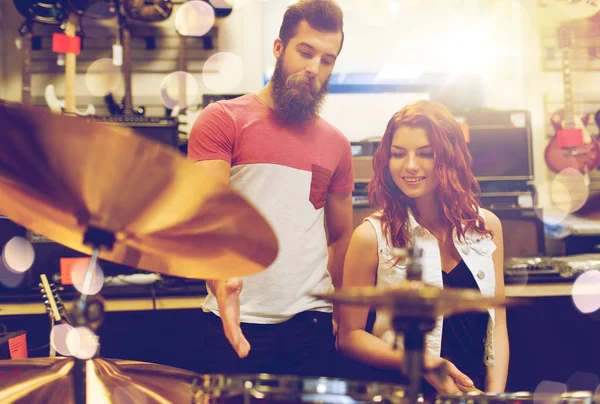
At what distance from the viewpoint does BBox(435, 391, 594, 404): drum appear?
0.76 metres

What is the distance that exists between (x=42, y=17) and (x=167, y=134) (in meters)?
1.14

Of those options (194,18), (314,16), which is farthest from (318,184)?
(194,18)

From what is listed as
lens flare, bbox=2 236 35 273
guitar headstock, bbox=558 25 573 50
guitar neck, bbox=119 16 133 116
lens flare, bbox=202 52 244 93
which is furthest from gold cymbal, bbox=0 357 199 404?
guitar headstock, bbox=558 25 573 50

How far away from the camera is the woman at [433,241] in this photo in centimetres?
167

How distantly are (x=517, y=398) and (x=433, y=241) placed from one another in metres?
0.99

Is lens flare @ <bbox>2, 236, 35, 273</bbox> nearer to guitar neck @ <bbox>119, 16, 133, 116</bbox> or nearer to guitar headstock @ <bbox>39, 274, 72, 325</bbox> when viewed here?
guitar neck @ <bbox>119, 16, 133, 116</bbox>

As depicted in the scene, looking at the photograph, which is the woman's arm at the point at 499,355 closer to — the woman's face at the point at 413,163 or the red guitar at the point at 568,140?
the woman's face at the point at 413,163

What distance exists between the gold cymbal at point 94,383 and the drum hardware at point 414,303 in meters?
0.34

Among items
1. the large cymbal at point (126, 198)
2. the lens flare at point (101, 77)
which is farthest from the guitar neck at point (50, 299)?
the lens flare at point (101, 77)

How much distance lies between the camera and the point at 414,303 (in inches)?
25.3

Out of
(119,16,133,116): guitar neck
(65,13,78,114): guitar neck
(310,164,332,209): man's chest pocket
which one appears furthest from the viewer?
(119,16,133,116): guitar neck

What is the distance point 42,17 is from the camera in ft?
10.2

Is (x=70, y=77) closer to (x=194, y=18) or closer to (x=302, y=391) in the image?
(x=194, y=18)

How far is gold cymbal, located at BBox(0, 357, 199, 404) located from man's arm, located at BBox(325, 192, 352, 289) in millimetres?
1022
